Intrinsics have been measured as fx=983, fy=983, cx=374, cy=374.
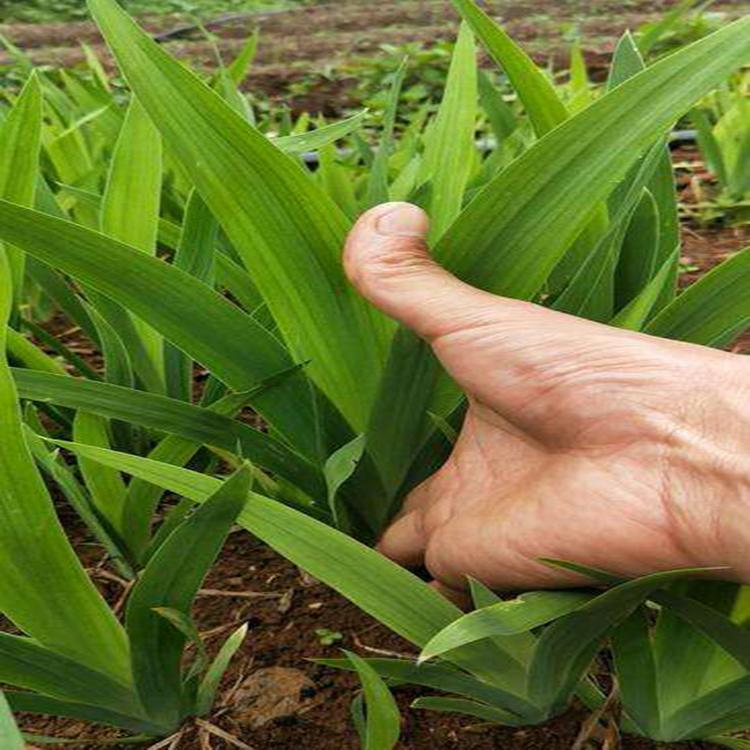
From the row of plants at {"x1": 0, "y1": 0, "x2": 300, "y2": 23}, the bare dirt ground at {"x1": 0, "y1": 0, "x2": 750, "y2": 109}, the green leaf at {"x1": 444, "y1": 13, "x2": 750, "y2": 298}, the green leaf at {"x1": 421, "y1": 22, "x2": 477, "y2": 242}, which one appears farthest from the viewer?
the row of plants at {"x1": 0, "y1": 0, "x2": 300, "y2": 23}

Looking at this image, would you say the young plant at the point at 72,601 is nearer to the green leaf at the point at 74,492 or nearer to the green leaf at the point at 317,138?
the green leaf at the point at 74,492

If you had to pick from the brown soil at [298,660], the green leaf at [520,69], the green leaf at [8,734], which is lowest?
the brown soil at [298,660]

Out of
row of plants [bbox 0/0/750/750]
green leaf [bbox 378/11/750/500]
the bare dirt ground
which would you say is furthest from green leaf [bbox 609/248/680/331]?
the bare dirt ground

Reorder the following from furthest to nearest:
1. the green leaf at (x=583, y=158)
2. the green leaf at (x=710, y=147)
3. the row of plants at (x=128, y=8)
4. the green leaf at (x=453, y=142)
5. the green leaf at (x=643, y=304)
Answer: the row of plants at (x=128, y=8) < the green leaf at (x=710, y=147) < the green leaf at (x=453, y=142) < the green leaf at (x=643, y=304) < the green leaf at (x=583, y=158)

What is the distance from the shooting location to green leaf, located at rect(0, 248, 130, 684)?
0.62 m

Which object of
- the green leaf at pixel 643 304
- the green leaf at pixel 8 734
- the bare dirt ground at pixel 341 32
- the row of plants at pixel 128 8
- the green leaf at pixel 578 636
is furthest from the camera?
the row of plants at pixel 128 8

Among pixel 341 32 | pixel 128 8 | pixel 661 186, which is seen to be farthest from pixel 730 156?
pixel 128 8

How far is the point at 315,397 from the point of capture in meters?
0.84

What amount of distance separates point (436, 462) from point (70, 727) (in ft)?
1.26

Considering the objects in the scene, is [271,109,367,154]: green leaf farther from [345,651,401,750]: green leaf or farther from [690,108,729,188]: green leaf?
[690,108,729,188]: green leaf

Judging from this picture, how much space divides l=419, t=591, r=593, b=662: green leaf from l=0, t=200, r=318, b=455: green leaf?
11.1 inches

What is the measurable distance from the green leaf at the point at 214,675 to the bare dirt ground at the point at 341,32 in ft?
8.57

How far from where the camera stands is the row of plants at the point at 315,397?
64cm

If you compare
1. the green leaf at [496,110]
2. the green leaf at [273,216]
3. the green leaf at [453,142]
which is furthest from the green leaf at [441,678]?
the green leaf at [496,110]
